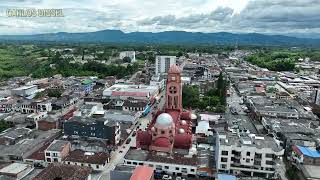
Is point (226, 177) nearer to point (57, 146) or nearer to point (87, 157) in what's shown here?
point (87, 157)

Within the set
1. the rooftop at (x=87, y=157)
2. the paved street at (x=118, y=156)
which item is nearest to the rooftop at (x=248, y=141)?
the paved street at (x=118, y=156)

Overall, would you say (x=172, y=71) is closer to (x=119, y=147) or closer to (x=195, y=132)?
(x=195, y=132)

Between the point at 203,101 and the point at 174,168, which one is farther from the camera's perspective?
the point at 203,101

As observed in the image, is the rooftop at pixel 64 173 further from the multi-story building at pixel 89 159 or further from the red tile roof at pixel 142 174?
the red tile roof at pixel 142 174

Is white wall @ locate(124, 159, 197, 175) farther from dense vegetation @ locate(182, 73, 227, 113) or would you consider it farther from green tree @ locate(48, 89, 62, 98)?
green tree @ locate(48, 89, 62, 98)

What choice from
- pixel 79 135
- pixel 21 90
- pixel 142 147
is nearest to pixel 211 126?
pixel 142 147

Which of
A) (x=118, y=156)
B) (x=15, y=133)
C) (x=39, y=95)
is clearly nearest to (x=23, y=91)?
(x=39, y=95)
